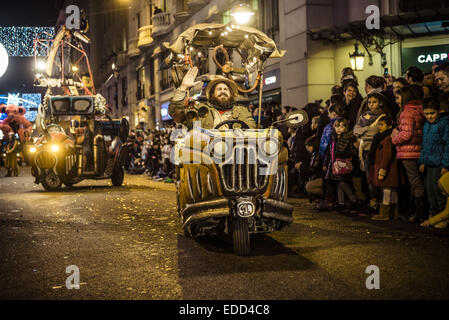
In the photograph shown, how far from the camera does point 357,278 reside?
16.8 feet

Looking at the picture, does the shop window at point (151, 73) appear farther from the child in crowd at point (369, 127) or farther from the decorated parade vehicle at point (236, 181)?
the decorated parade vehicle at point (236, 181)

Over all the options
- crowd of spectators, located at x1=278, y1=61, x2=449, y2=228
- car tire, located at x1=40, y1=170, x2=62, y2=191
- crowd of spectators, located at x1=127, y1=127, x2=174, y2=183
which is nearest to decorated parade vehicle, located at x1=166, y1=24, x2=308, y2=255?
crowd of spectators, located at x1=278, y1=61, x2=449, y2=228

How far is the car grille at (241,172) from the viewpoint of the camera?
6070 millimetres

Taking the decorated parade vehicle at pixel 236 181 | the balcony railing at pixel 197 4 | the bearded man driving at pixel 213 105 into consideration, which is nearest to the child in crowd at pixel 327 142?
the bearded man driving at pixel 213 105

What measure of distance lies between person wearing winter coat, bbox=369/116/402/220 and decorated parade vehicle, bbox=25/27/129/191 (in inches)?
374

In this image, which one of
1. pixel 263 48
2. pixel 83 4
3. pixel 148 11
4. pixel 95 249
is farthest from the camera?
pixel 83 4

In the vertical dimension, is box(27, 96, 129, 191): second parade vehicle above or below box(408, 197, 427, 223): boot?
above

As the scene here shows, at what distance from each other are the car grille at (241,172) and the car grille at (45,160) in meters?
10.6

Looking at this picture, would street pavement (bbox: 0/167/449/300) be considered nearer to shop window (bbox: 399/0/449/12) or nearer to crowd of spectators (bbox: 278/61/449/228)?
crowd of spectators (bbox: 278/61/449/228)

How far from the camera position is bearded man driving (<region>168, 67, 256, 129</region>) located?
772 cm
